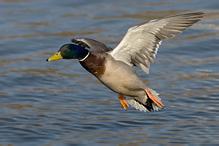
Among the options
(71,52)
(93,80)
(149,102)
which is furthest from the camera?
(93,80)

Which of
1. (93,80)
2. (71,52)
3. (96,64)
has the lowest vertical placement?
(93,80)

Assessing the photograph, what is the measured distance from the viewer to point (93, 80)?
1043 centimetres

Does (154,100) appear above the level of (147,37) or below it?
below

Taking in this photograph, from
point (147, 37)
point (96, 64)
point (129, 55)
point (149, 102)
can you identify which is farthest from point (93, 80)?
point (147, 37)

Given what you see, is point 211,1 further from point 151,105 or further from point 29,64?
point 151,105

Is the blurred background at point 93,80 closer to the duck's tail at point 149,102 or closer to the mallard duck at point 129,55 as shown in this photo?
the duck's tail at point 149,102

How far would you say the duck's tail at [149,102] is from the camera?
7.76m

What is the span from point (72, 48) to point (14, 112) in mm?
1750

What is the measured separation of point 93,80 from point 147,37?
3114mm

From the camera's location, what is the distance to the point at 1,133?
786cm

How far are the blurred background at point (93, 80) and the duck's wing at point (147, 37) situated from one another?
41.3 inches

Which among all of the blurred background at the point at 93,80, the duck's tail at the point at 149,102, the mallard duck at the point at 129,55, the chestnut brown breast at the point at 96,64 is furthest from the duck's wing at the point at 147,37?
the blurred background at the point at 93,80

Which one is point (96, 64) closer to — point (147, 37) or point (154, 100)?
point (147, 37)

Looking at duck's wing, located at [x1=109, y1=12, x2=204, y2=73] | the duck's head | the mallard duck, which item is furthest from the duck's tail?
the duck's head
